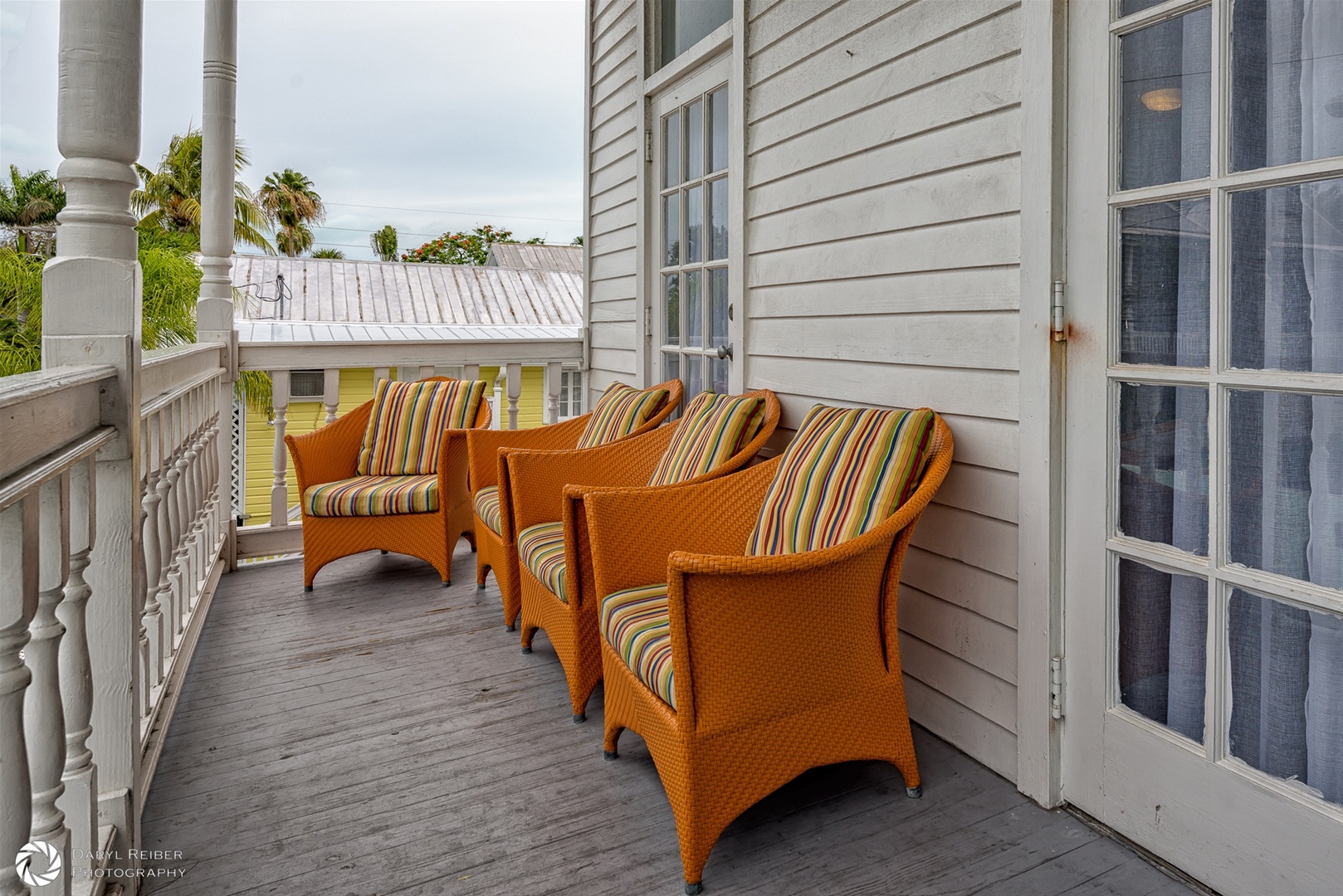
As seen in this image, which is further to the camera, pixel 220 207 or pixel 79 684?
pixel 220 207

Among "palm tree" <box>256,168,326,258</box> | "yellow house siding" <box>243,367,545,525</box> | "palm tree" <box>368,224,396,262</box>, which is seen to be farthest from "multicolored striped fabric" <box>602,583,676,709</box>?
"palm tree" <box>368,224,396,262</box>

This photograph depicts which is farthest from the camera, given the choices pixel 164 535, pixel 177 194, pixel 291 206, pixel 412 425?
pixel 291 206

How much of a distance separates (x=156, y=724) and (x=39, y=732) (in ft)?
3.16

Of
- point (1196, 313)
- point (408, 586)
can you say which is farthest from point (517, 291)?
point (1196, 313)

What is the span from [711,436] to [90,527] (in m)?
1.61

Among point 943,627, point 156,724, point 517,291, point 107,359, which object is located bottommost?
point 156,724

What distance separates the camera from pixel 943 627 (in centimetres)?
222

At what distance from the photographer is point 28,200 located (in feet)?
61.5

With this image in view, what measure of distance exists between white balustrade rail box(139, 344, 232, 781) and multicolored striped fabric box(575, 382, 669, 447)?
4.43 ft

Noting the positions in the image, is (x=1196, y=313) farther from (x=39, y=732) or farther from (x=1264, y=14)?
(x=39, y=732)

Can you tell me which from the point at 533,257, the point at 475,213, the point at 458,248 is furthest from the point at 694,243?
the point at 475,213

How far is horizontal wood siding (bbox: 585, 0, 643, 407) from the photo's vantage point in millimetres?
4195

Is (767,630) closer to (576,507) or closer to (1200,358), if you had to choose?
(576,507)

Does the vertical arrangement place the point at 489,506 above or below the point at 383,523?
above
